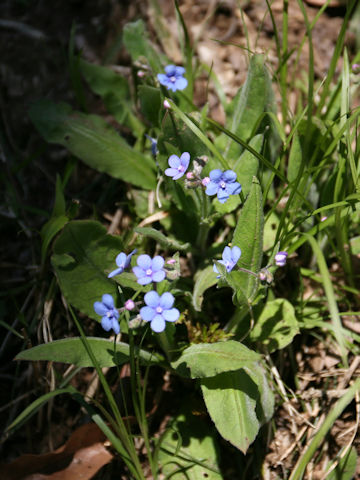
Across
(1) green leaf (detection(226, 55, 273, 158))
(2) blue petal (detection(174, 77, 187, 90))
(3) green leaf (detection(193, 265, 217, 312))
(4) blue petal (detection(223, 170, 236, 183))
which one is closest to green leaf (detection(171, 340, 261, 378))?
(3) green leaf (detection(193, 265, 217, 312))

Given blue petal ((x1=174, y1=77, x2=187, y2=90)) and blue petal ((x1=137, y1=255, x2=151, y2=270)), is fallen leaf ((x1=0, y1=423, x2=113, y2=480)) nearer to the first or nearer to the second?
blue petal ((x1=137, y1=255, x2=151, y2=270))

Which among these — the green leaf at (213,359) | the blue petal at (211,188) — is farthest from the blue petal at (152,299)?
the blue petal at (211,188)

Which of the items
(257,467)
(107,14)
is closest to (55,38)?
(107,14)

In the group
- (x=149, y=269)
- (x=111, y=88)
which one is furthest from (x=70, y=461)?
(x=111, y=88)

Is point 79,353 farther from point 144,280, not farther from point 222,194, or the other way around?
point 222,194

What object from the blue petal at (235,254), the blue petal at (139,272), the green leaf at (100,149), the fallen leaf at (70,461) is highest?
the blue petal at (235,254)

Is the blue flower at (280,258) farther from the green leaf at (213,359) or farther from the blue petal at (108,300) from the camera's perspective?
the blue petal at (108,300)

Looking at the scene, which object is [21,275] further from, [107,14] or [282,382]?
[107,14]
